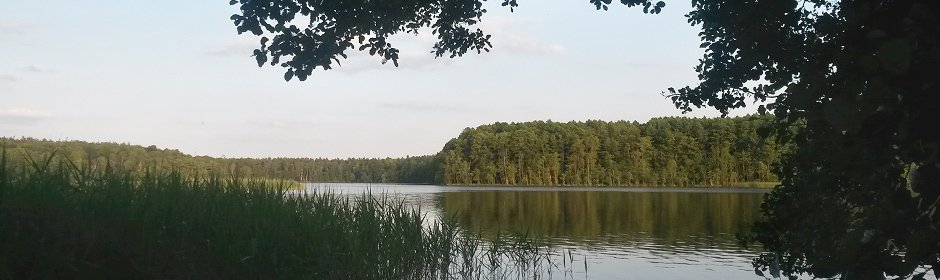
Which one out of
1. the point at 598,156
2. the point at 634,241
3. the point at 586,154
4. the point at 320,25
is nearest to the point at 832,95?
the point at 320,25

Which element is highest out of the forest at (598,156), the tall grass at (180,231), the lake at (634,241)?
the forest at (598,156)

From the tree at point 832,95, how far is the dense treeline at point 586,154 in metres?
106

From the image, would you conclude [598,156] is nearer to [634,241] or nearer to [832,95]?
[634,241]

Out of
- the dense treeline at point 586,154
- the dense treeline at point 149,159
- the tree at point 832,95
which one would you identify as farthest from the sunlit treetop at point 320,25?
the dense treeline at point 586,154

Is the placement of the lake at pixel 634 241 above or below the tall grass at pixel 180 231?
below

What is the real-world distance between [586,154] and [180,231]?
11053 centimetres

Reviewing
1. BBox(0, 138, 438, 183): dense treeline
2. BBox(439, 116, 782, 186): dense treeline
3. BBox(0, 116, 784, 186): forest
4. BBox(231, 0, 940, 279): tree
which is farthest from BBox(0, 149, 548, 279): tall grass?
BBox(439, 116, 782, 186): dense treeline

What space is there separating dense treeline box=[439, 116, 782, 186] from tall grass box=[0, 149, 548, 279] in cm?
→ 10316

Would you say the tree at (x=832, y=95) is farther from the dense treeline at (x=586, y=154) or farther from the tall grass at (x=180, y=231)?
the dense treeline at (x=586, y=154)

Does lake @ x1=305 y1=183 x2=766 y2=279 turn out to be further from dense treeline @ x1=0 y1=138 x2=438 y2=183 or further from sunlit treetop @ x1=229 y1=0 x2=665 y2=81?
sunlit treetop @ x1=229 y1=0 x2=665 y2=81

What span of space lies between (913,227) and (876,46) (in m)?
0.52

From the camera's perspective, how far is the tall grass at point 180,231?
6406 mm

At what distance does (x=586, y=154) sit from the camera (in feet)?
381

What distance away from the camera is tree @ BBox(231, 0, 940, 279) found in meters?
2.11
